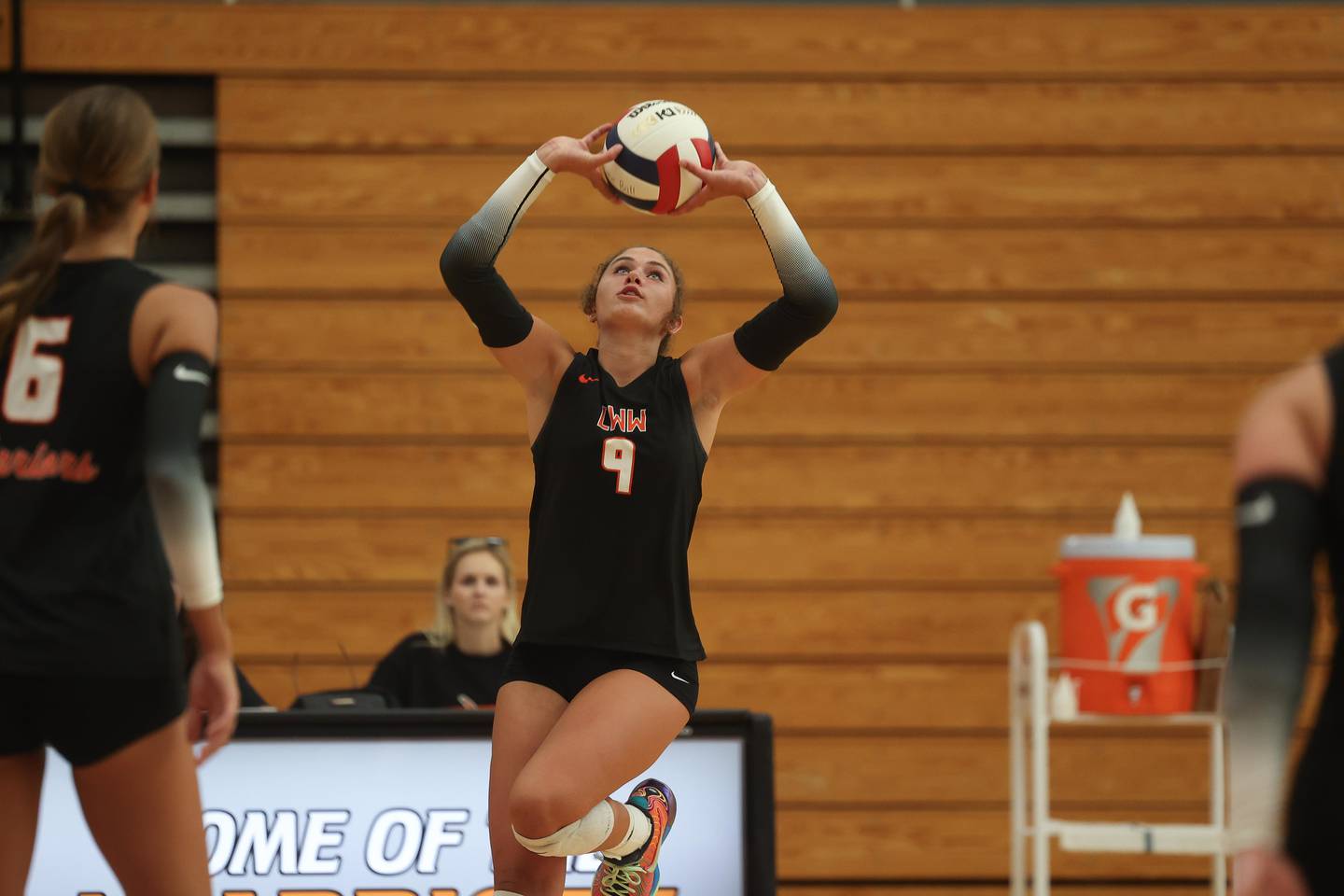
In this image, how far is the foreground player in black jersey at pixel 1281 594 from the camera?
5.43 ft

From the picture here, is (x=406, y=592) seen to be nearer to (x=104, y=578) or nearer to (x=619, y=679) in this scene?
(x=619, y=679)

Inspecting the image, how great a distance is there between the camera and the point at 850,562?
22.4 ft

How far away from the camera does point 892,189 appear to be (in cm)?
697

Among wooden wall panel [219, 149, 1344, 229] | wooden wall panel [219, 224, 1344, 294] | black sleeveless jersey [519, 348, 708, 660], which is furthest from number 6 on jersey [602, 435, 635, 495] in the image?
wooden wall panel [219, 149, 1344, 229]

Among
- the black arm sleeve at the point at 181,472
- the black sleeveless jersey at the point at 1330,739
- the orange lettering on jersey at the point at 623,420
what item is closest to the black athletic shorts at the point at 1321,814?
the black sleeveless jersey at the point at 1330,739

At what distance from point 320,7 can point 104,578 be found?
205 inches

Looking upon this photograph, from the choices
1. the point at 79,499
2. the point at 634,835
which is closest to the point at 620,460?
the point at 634,835

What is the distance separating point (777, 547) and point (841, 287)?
1.24 meters

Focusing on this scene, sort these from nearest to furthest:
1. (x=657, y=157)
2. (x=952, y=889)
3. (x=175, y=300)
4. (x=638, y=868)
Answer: (x=175, y=300) → (x=638, y=868) → (x=657, y=157) → (x=952, y=889)

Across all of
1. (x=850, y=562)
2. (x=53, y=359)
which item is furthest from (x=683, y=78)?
(x=53, y=359)

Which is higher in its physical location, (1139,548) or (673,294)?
(673,294)

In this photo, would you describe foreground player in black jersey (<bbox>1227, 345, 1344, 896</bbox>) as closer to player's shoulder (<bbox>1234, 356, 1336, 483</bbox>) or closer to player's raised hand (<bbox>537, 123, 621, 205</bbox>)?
player's shoulder (<bbox>1234, 356, 1336, 483</bbox>)

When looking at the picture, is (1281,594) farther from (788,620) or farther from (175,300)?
(788,620)

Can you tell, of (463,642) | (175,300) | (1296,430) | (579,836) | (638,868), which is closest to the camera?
(1296,430)
